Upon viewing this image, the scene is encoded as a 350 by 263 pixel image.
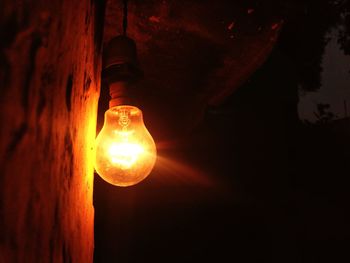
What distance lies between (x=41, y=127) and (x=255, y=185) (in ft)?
27.9

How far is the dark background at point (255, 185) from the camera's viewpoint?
21.7 feet

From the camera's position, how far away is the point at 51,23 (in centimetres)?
98

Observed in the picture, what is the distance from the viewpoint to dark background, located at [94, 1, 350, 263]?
6.60 m

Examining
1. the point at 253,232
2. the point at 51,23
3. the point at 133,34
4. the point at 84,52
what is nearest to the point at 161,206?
the point at 253,232

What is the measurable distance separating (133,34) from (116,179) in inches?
54.7

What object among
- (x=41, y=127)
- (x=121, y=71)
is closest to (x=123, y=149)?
(x=121, y=71)

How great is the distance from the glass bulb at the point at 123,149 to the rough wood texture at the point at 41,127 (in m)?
0.47

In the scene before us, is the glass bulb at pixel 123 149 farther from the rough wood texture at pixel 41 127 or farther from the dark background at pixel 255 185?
the dark background at pixel 255 185

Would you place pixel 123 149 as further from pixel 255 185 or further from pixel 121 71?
pixel 255 185

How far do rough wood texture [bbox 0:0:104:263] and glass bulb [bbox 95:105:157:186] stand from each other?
1.55 ft

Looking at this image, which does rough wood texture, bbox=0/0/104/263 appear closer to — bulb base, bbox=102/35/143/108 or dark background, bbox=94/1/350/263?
bulb base, bbox=102/35/143/108

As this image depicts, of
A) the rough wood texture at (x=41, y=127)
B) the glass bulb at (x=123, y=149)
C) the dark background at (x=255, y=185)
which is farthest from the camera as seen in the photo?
the dark background at (x=255, y=185)

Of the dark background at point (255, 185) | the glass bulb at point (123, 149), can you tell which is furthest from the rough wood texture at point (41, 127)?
the dark background at point (255, 185)

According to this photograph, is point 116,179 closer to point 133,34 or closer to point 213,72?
point 133,34
